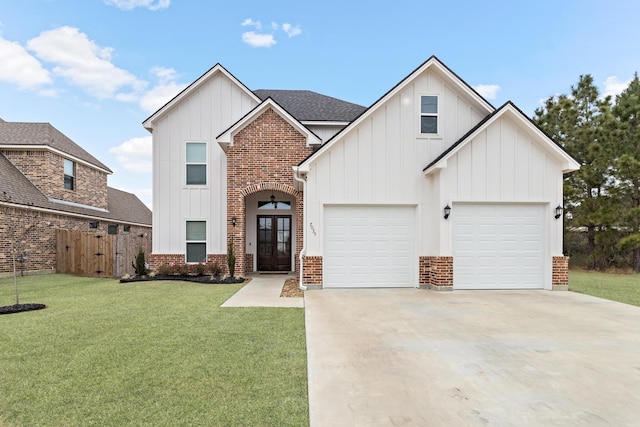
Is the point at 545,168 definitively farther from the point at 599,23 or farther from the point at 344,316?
the point at 599,23

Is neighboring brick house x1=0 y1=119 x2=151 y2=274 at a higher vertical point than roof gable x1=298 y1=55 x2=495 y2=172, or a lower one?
lower

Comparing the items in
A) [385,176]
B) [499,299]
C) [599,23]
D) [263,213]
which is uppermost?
[599,23]

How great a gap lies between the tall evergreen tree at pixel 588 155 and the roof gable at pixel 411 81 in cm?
1089

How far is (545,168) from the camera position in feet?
33.3

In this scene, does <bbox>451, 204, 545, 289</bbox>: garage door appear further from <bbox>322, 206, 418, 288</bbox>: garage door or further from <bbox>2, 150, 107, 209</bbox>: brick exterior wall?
<bbox>2, 150, 107, 209</bbox>: brick exterior wall

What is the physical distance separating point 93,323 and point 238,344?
319 centimetres

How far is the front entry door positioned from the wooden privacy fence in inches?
196

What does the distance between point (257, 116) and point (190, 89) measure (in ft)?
10.3

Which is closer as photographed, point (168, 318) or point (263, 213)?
point (168, 318)

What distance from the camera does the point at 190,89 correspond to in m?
13.6

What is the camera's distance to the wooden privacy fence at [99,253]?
1425 centimetres

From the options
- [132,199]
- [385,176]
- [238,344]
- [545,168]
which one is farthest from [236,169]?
[132,199]

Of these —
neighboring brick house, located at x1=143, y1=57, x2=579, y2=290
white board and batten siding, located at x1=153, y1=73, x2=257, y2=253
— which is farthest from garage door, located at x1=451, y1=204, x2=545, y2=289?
white board and batten siding, located at x1=153, y1=73, x2=257, y2=253

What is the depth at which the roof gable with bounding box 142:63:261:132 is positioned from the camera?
1348 centimetres
